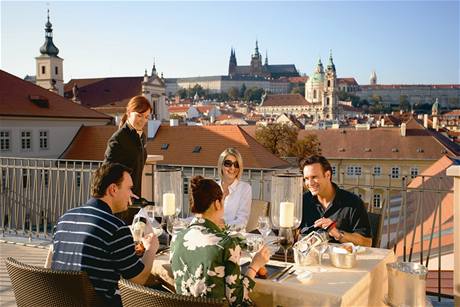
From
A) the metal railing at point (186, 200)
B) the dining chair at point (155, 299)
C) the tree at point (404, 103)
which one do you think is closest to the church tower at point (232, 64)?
the tree at point (404, 103)

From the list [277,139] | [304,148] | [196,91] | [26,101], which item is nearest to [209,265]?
[26,101]

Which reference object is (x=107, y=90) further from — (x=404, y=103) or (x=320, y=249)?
(x=404, y=103)

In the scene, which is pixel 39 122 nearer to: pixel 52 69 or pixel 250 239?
pixel 250 239

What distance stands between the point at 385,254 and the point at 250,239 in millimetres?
801

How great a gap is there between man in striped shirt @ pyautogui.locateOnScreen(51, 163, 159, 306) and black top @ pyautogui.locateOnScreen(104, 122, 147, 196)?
162 cm

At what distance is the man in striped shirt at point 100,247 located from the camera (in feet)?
7.70

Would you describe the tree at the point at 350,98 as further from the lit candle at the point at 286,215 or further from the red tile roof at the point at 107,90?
the lit candle at the point at 286,215

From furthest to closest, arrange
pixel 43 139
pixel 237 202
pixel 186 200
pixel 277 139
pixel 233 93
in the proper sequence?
pixel 233 93 < pixel 277 139 < pixel 43 139 < pixel 186 200 < pixel 237 202

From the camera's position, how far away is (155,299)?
1.95 m

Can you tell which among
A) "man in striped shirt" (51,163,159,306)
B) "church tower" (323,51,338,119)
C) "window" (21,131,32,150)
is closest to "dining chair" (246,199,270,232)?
"man in striped shirt" (51,163,159,306)

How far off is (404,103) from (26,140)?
408 ft

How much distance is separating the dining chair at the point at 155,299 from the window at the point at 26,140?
27.5 meters

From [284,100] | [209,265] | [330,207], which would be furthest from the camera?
[284,100]

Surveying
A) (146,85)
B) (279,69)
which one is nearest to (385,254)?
(146,85)
